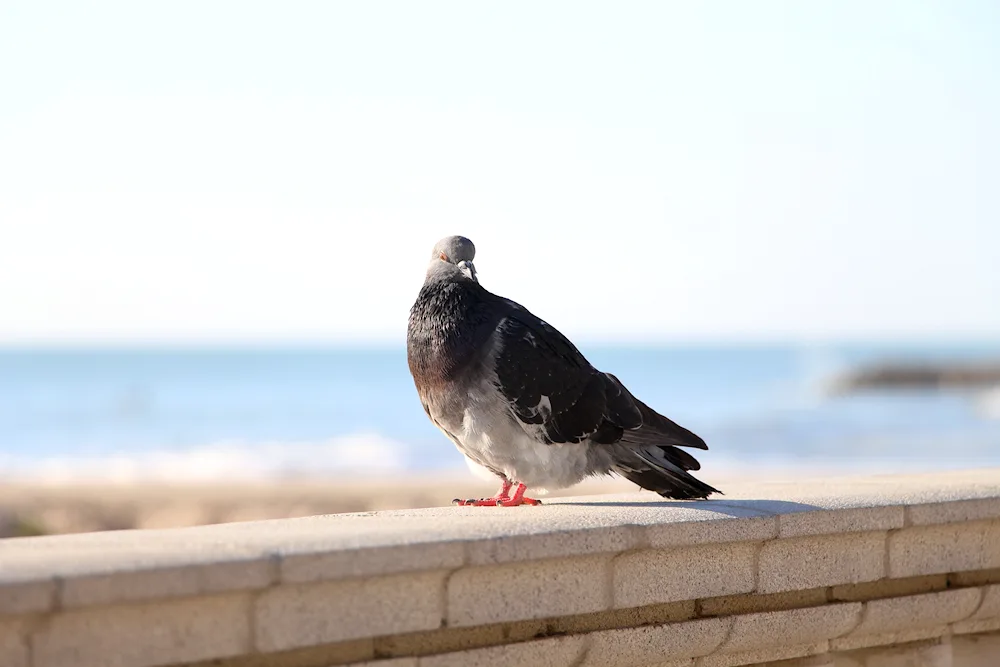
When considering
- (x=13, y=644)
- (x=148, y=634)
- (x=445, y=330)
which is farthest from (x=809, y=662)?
(x=13, y=644)

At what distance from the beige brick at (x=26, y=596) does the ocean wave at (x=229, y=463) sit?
79.8 ft

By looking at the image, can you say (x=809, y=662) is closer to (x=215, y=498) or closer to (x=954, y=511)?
(x=954, y=511)

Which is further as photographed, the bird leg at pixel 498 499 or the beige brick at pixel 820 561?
the bird leg at pixel 498 499

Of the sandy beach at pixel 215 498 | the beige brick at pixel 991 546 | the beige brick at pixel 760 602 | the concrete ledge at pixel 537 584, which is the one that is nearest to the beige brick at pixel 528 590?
the concrete ledge at pixel 537 584

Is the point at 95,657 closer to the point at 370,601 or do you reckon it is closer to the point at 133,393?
the point at 370,601

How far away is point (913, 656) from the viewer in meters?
4.07

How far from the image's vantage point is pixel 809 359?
3679 inches

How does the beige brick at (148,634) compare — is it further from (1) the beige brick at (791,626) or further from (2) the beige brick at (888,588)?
(2) the beige brick at (888,588)

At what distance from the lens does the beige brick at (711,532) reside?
3.46 m

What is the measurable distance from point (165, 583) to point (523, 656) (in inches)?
39.8

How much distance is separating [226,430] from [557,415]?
122ft

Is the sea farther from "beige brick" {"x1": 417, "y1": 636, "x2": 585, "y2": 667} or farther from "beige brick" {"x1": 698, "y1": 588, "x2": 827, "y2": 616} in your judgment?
"beige brick" {"x1": 417, "y1": 636, "x2": 585, "y2": 667}

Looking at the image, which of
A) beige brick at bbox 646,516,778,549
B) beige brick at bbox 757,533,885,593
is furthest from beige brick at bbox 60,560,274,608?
beige brick at bbox 757,533,885,593

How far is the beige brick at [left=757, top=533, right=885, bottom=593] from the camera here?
147 inches
